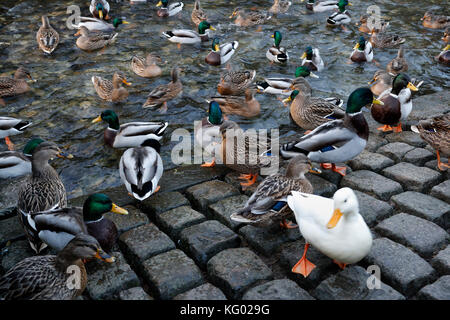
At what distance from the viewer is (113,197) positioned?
4.74 meters

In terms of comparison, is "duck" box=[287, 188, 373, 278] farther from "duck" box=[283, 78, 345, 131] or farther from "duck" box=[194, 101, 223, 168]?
"duck" box=[283, 78, 345, 131]

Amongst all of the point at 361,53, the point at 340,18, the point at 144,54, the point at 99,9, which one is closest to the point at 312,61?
the point at 361,53


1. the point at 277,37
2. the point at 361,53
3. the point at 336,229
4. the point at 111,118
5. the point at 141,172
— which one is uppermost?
the point at 336,229

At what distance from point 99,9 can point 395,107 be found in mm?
8196

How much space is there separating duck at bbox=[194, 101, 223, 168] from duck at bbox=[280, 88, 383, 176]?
3.04 feet

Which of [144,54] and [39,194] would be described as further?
[144,54]

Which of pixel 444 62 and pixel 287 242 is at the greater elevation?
pixel 287 242

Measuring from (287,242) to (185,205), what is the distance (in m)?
1.14

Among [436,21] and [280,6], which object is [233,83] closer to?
[280,6]

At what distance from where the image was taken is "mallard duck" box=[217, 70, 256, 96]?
773cm

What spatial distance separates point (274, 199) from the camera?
12.8ft
